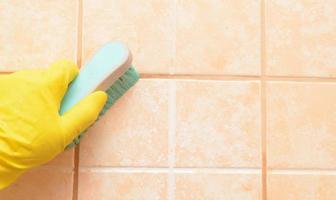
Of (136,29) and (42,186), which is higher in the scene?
(136,29)

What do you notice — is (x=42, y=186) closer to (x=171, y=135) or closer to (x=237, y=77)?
(x=171, y=135)

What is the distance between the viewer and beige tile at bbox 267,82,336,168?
565 millimetres

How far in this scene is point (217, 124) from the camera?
0.56 meters

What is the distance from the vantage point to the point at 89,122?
50 cm

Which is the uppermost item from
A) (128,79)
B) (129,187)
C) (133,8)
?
(133,8)

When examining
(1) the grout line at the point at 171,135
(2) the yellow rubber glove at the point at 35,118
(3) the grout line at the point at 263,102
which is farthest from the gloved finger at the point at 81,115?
→ (3) the grout line at the point at 263,102

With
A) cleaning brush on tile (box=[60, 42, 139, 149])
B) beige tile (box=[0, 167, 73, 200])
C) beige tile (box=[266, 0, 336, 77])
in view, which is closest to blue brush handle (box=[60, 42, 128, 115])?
cleaning brush on tile (box=[60, 42, 139, 149])

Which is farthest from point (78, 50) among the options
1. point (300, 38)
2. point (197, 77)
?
point (300, 38)

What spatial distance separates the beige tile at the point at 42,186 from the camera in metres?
0.55

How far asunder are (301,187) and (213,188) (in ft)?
0.41

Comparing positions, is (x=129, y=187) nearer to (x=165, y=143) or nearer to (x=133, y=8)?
(x=165, y=143)

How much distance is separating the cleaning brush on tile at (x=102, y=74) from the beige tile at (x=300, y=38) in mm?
207

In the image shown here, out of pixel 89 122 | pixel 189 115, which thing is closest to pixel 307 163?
pixel 189 115

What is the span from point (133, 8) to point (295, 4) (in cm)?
23
